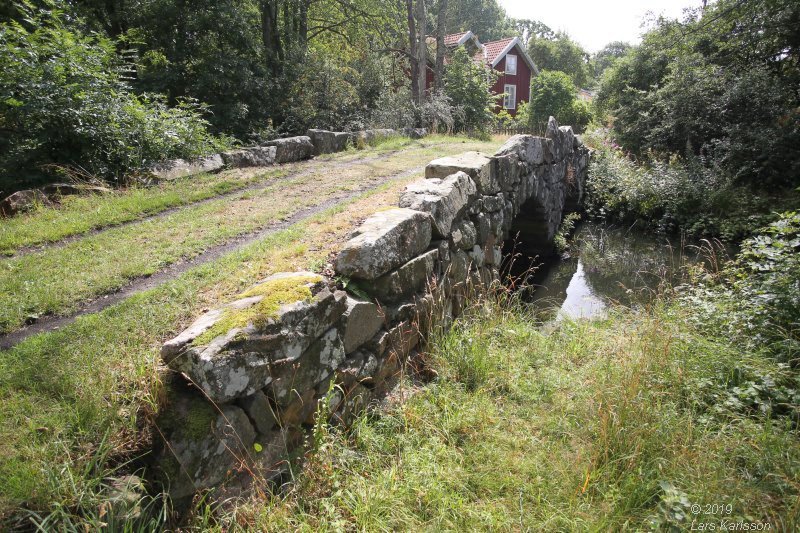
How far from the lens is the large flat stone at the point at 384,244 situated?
373cm

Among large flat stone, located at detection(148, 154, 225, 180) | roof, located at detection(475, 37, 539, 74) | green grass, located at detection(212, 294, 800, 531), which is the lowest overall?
green grass, located at detection(212, 294, 800, 531)

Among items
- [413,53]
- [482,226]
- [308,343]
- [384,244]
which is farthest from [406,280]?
[413,53]

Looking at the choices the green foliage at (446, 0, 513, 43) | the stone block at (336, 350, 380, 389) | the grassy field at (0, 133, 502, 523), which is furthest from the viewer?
the green foliage at (446, 0, 513, 43)

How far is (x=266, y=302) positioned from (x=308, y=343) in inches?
16.4

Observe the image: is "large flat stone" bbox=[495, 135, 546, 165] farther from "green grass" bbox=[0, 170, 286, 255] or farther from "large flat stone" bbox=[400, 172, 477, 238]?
"green grass" bbox=[0, 170, 286, 255]

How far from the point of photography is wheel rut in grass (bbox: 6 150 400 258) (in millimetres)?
4844

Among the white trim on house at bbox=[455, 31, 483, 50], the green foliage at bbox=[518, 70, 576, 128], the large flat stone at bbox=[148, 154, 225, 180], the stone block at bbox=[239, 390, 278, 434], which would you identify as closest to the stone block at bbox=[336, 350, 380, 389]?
the stone block at bbox=[239, 390, 278, 434]

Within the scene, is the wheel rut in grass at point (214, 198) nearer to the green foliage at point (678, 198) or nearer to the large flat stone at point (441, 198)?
the large flat stone at point (441, 198)

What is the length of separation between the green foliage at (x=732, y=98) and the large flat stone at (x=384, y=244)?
885 centimetres

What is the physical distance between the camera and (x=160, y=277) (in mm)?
4168

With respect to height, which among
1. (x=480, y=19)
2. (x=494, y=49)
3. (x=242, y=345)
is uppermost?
(x=480, y=19)

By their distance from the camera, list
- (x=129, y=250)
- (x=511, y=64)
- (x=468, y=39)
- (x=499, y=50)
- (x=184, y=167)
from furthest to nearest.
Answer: (x=511, y=64)
(x=499, y=50)
(x=468, y=39)
(x=184, y=167)
(x=129, y=250)

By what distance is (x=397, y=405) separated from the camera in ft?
12.1

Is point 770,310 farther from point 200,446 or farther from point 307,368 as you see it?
point 200,446
